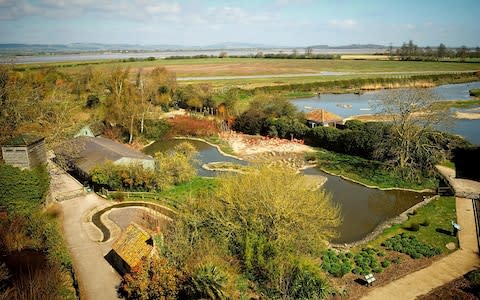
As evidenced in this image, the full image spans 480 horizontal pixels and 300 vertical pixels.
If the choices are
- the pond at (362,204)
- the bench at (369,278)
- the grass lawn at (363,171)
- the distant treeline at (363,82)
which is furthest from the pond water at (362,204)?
the distant treeline at (363,82)

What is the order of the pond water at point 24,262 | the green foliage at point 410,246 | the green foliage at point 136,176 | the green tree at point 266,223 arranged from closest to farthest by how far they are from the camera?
1. the green tree at point 266,223
2. the pond water at point 24,262
3. the green foliage at point 410,246
4. the green foliage at point 136,176

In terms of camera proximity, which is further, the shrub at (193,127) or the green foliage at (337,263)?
the shrub at (193,127)

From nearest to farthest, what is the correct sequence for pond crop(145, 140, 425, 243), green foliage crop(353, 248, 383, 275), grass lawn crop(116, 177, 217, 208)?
green foliage crop(353, 248, 383, 275) → pond crop(145, 140, 425, 243) → grass lawn crop(116, 177, 217, 208)

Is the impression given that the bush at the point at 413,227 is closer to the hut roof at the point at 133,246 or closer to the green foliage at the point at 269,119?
the hut roof at the point at 133,246

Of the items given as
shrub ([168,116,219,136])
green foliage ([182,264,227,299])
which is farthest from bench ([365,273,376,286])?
shrub ([168,116,219,136])

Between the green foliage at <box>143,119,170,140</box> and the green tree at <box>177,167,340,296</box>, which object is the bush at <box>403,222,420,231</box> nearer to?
the green tree at <box>177,167,340,296</box>

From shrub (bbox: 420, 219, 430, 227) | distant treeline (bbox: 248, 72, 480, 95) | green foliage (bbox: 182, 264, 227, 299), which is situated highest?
distant treeline (bbox: 248, 72, 480, 95)

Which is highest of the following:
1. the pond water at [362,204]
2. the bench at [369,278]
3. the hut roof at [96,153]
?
the hut roof at [96,153]
